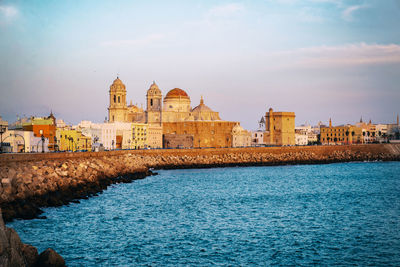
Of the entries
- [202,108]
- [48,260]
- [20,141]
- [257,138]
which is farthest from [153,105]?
[48,260]

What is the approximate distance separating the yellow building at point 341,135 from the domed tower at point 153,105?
41010 millimetres

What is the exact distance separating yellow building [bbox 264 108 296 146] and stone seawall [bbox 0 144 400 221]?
51.4ft

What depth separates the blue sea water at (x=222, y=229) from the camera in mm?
16484

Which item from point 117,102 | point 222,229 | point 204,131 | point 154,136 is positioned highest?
point 117,102

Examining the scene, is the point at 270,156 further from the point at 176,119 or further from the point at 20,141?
the point at 20,141

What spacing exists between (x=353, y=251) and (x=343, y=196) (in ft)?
54.0

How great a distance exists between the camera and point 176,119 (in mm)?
93375

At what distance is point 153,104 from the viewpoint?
9044cm

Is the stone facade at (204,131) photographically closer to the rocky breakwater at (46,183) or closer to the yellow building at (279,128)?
the yellow building at (279,128)

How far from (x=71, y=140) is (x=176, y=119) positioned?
3035 centimetres

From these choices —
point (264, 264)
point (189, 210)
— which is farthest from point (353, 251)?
point (189, 210)

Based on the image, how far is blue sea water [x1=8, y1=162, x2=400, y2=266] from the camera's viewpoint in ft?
54.1

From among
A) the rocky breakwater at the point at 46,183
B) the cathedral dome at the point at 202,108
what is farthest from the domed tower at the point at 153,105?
the rocky breakwater at the point at 46,183

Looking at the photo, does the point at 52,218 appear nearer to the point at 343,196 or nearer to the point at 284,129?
the point at 343,196
